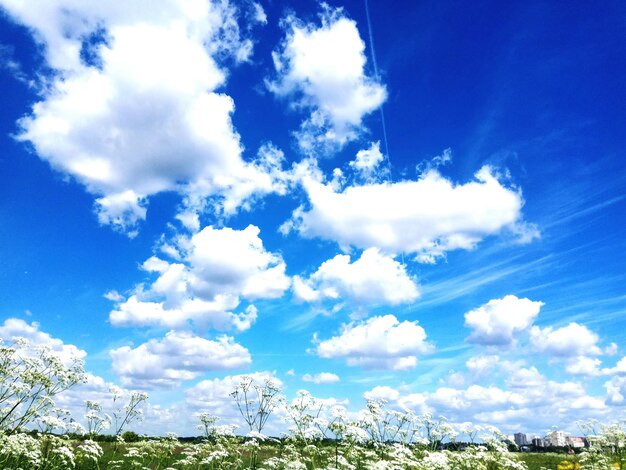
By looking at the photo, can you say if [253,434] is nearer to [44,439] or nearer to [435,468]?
[435,468]

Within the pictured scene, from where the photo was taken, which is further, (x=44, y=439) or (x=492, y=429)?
(x=492, y=429)

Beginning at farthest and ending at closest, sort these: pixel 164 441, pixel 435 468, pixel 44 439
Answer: pixel 164 441 < pixel 44 439 < pixel 435 468

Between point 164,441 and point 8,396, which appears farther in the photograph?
point 164,441

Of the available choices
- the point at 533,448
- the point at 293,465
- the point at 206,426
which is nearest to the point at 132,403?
the point at 206,426

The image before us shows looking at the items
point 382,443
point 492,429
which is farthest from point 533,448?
point 382,443

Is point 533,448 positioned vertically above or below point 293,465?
above

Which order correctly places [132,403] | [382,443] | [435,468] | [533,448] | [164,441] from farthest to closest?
[533,448], [132,403], [164,441], [382,443], [435,468]

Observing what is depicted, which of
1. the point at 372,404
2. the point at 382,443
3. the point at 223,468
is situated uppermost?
the point at 372,404

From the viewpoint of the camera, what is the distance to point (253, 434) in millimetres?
11570

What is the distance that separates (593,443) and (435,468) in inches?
351

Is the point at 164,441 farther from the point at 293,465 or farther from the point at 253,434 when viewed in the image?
the point at 293,465

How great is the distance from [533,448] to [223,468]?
32.3 m

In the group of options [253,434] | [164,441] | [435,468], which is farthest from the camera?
[164,441]

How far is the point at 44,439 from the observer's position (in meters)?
12.5
